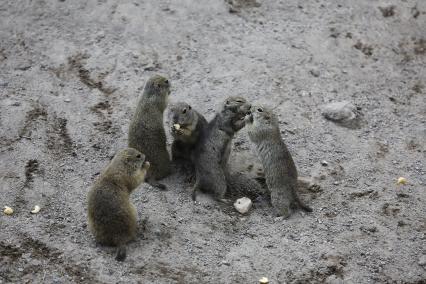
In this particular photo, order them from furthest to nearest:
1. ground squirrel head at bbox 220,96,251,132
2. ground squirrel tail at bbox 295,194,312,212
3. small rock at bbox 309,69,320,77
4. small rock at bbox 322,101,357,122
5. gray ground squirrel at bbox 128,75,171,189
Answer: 1. small rock at bbox 309,69,320,77
2. small rock at bbox 322,101,357,122
3. ground squirrel head at bbox 220,96,251,132
4. gray ground squirrel at bbox 128,75,171,189
5. ground squirrel tail at bbox 295,194,312,212

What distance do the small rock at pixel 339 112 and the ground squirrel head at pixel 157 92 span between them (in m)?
2.61

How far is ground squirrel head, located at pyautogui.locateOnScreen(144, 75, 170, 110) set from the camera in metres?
8.44

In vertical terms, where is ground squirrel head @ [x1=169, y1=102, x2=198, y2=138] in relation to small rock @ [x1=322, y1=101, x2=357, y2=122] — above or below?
above

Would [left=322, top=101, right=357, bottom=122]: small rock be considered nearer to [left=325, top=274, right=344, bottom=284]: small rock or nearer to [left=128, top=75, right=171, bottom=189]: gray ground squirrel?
[left=128, top=75, right=171, bottom=189]: gray ground squirrel

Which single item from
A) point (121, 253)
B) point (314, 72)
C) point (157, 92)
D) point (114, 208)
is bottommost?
point (121, 253)

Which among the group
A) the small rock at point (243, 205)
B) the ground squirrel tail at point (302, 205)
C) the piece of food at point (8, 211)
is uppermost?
the ground squirrel tail at point (302, 205)

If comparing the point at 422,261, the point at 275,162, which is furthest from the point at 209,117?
the point at 422,261

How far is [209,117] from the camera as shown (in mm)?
9383

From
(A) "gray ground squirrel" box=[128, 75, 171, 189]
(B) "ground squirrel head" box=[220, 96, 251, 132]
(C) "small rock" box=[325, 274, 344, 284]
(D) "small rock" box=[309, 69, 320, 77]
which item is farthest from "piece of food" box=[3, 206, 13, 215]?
(D) "small rock" box=[309, 69, 320, 77]

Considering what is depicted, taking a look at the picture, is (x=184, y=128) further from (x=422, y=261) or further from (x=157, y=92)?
(x=422, y=261)

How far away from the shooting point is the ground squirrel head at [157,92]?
844cm

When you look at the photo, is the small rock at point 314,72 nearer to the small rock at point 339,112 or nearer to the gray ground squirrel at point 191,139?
the small rock at point 339,112

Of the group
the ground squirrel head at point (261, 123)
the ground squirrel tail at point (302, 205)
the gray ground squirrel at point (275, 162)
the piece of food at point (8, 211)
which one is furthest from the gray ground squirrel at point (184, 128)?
the piece of food at point (8, 211)

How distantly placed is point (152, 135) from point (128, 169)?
1.04 metres
